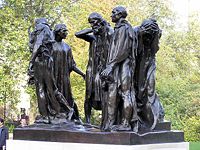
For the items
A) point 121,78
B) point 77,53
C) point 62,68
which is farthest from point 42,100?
point 77,53

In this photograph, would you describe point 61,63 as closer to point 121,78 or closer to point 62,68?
point 62,68

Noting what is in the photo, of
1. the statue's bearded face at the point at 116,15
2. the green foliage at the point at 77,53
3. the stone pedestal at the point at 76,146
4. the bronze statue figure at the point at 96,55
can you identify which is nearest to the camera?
the stone pedestal at the point at 76,146

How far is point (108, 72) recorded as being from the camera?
9898mm

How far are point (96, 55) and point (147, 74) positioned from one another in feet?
3.77

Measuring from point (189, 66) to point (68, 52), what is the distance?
2589 cm

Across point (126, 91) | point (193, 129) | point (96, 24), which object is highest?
point (96, 24)

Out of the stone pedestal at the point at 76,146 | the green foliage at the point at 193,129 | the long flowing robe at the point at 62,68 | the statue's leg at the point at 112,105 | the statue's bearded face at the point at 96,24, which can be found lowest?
the green foliage at the point at 193,129

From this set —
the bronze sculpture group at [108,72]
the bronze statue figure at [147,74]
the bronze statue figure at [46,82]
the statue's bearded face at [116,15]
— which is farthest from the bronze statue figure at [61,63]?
the bronze statue figure at [147,74]

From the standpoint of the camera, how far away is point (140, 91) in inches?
416

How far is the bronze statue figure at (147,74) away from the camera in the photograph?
1045 centimetres

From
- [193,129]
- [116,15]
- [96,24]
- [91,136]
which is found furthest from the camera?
[193,129]

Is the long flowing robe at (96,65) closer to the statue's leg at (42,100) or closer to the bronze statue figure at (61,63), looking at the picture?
the bronze statue figure at (61,63)

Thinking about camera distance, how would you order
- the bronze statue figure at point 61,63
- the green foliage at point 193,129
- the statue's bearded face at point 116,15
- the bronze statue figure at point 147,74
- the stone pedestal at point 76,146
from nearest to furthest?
the stone pedestal at point 76,146
the statue's bearded face at point 116,15
the bronze statue figure at point 147,74
the bronze statue figure at point 61,63
the green foliage at point 193,129

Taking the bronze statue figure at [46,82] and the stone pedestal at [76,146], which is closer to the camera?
the stone pedestal at [76,146]
